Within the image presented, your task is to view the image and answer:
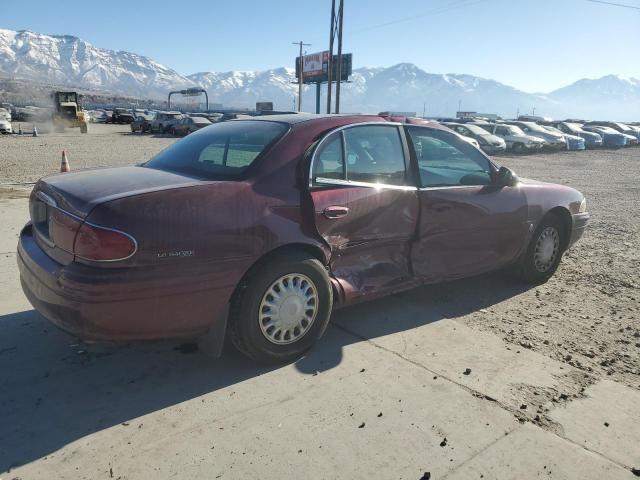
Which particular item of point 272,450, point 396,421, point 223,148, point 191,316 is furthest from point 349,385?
point 223,148

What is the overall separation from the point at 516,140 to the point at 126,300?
25926mm

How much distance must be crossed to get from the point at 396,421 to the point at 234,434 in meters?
0.86

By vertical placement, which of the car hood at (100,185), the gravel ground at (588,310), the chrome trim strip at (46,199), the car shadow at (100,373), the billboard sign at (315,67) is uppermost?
the billboard sign at (315,67)

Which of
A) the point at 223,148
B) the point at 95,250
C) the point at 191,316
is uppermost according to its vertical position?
the point at 223,148

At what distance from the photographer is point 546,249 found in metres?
5.10

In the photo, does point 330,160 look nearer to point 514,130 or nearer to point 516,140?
point 516,140

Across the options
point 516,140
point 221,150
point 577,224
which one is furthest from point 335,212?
point 516,140

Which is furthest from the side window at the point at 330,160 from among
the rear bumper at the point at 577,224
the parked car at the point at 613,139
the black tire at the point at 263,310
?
the parked car at the point at 613,139

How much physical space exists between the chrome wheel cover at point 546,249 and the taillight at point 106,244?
3.82 metres

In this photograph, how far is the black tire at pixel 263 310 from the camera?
3109 millimetres

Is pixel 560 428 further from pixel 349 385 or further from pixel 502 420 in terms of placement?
pixel 349 385

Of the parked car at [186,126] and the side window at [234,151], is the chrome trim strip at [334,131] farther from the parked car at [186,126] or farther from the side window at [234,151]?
the parked car at [186,126]

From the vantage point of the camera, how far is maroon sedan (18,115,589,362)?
8.93ft

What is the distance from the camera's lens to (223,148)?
3.67 meters
